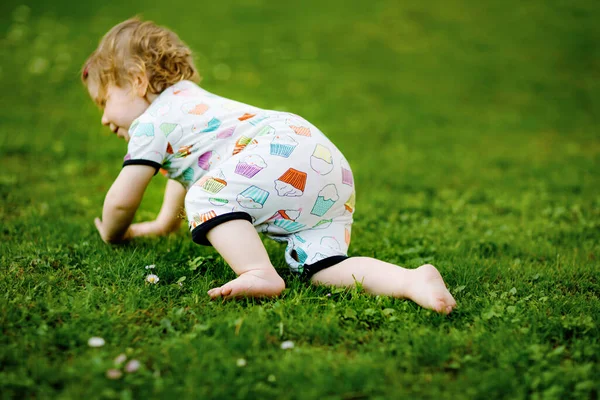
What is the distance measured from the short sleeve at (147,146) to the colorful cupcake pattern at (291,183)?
564 mm

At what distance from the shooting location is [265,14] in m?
10.9

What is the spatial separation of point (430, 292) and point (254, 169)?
886 mm

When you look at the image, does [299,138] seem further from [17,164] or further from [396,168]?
[17,164]

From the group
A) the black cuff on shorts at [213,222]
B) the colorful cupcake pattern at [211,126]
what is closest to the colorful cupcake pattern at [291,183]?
the black cuff on shorts at [213,222]

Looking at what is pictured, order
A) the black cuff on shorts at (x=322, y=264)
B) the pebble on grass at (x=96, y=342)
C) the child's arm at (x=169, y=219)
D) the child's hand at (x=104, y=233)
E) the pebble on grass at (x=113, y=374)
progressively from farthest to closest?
1. the child's arm at (x=169, y=219)
2. the child's hand at (x=104, y=233)
3. the black cuff on shorts at (x=322, y=264)
4. the pebble on grass at (x=96, y=342)
5. the pebble on grass at (x=113, y=374)

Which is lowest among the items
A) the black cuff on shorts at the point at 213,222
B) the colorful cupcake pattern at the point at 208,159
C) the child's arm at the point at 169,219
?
the child's arm at the point at 169,219

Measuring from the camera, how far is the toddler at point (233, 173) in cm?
245

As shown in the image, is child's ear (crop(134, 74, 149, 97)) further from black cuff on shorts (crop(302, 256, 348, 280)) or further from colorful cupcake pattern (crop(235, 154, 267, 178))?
black cuff on shorts (crop(302, 256, 348, 280))

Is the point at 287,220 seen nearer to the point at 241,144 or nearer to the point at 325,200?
the point at 325,200

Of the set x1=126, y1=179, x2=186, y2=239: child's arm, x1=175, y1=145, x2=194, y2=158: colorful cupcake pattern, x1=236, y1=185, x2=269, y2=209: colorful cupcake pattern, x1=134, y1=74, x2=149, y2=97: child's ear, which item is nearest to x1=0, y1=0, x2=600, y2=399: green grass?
x1=126, y1=179, x2=186, y2=239: child's arm

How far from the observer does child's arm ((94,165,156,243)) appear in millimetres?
2639

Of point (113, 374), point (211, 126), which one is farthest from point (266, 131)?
point (113, 374)

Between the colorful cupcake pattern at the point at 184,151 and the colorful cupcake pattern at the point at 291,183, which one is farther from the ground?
the colorful cupcake pattern at the point at 184,151

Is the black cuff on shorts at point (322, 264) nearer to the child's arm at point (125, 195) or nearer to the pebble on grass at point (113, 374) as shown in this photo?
the child's arm at point (125, 195)
